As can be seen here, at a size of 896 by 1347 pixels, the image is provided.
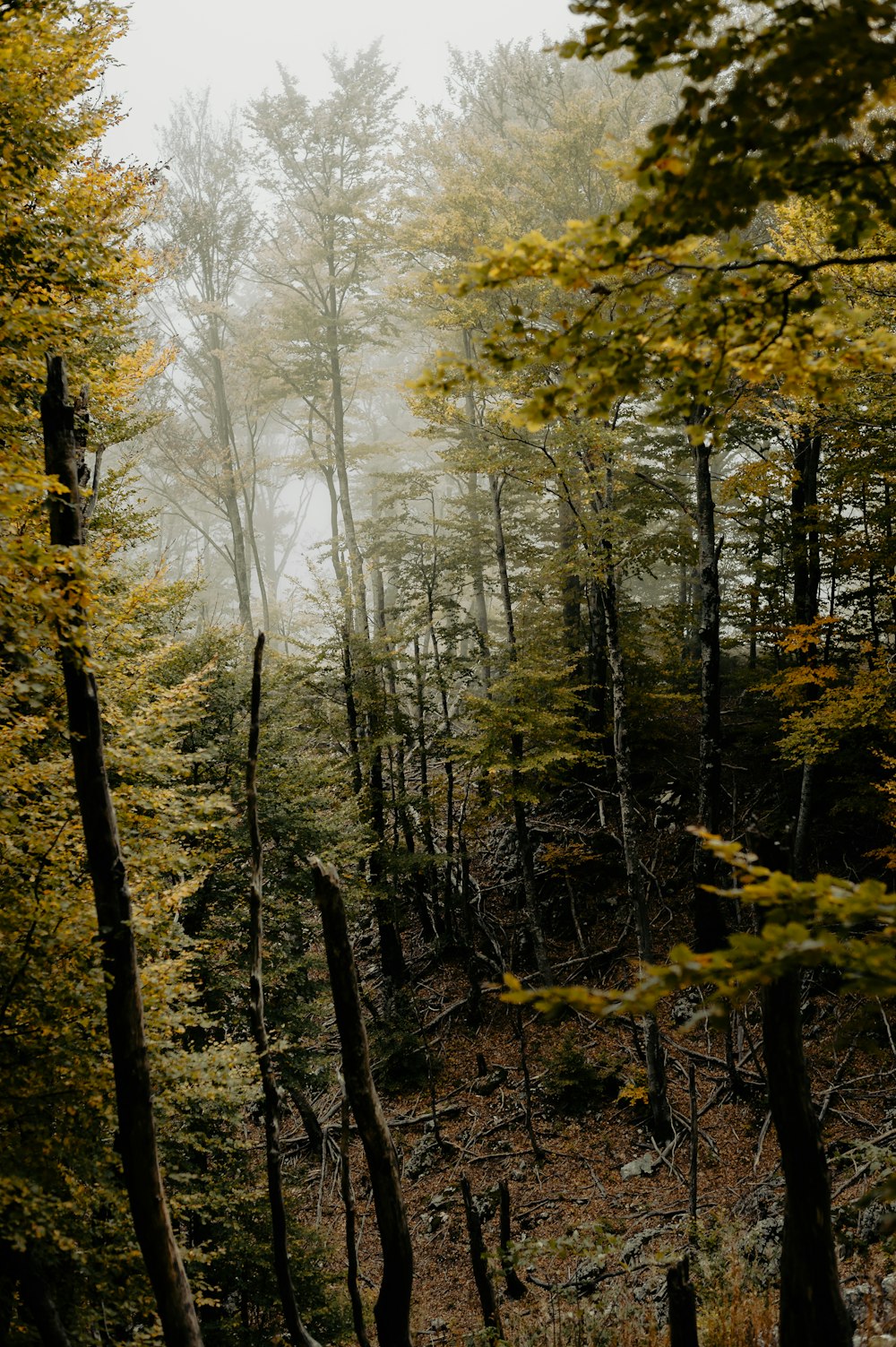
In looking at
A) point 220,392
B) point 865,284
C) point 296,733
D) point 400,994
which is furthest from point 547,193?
point 400,994

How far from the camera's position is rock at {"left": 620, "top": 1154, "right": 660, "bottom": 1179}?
32.0 ft

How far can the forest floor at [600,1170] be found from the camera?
239 inches

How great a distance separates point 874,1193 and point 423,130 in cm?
2175

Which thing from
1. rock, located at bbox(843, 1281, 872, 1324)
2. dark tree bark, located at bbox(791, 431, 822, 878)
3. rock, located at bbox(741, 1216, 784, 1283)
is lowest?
rock, located at bbox(741, 1216, 784, 1283)

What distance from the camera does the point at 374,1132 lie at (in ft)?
16.1

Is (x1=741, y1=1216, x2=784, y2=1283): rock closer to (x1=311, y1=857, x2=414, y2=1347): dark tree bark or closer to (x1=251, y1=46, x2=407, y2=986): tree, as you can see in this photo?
(x1=311, y1=857, x2=414, y2=1347): dark tree bark

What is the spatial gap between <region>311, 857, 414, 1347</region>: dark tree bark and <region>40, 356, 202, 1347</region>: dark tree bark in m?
1.24

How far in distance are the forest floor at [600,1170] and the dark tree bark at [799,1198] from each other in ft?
4.54

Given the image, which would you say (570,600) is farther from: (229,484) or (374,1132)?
(374,1132)

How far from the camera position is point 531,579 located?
15.6 metres

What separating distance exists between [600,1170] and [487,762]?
5624 mm

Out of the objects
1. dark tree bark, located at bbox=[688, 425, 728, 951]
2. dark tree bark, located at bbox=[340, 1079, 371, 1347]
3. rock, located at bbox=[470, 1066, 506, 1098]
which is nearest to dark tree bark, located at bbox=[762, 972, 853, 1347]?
dark tree bark, located at bbox=[340, 1079, 371, 1347]

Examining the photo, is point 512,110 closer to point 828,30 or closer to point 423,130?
point 423,130

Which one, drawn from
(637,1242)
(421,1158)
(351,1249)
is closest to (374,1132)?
(351,1249)
